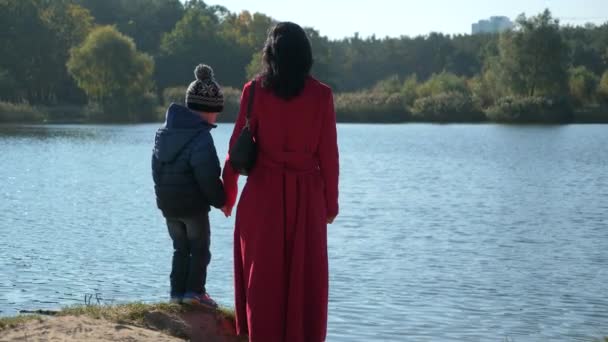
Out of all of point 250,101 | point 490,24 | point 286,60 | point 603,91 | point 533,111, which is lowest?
point 533,111

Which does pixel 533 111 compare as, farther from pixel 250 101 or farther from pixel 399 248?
pixel 250 101

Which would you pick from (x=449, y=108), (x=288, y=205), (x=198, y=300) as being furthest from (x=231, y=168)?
(x=449, y=108)

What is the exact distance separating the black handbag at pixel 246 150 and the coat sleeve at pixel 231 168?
3 cm

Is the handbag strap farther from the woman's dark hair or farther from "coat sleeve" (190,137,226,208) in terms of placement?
"coat sleeve" (190,137,226,208)

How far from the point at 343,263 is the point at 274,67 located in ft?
23.6

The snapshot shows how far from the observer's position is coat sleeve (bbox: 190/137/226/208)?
20.7 feet

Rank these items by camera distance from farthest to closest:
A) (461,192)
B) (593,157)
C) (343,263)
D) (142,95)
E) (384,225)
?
(142,95) < (593,157) < (461,192) < (384,225) < (343,263)

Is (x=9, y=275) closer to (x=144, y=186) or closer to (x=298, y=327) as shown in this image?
(x=298, y=327)

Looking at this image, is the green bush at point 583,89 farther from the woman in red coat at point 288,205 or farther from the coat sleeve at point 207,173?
the woman in red coat at point 288,205

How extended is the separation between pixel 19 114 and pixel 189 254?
57.0 metres

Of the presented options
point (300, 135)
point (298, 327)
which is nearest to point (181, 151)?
point (300, 135)

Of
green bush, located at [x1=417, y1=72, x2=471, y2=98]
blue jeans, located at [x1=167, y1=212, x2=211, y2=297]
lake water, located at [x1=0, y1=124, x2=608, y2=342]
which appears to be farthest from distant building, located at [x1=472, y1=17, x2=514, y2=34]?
blue jeans, located at [x1=167, y1=212, x2=211, y2=297]

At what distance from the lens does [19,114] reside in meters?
61.5

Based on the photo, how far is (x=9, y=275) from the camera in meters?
10.9
